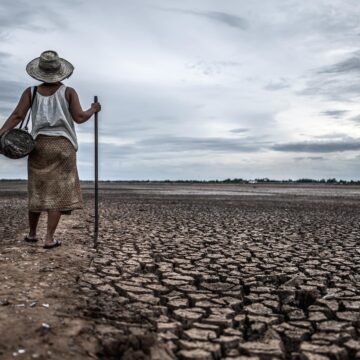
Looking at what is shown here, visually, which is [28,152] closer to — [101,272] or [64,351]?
[101,272]

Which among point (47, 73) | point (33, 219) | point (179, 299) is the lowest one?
point (179, 299)

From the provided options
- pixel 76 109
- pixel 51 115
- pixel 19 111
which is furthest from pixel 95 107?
pixel 19 111

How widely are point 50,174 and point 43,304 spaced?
5.59 ft

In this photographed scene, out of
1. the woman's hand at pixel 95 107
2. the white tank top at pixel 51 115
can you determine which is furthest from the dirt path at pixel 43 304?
the woman's hand at pixel 95 107

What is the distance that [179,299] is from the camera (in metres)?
2.95

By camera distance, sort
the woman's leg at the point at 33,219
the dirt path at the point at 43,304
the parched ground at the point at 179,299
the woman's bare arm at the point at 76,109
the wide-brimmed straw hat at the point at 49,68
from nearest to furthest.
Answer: the dirt path at the point at 43,304, the parched ground at the point at 179,299, the wide-brimmed straw hat at the point at 49,68, the woman's bare arm at the point at 76,109, the woman's leg at the point at 33,219

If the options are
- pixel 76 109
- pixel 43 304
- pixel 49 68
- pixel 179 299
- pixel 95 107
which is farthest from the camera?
pixel 95 107

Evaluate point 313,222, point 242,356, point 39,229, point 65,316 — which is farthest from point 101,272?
point 313,222

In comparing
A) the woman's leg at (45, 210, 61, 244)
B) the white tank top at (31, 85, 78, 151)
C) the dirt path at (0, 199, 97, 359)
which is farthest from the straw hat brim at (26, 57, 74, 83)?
the dirt path at (0, 199, 97, 359)

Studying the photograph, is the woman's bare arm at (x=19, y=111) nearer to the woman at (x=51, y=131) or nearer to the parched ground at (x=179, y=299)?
the woman at (x=51, y=131)

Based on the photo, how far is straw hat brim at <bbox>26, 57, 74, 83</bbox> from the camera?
3.97m

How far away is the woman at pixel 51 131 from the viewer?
4.00 meters

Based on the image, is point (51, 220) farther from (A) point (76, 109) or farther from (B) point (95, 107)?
(B) point (95, 107)

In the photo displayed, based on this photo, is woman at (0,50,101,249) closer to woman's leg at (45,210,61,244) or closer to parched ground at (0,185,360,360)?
woman's leg at (45,210,61,244)
